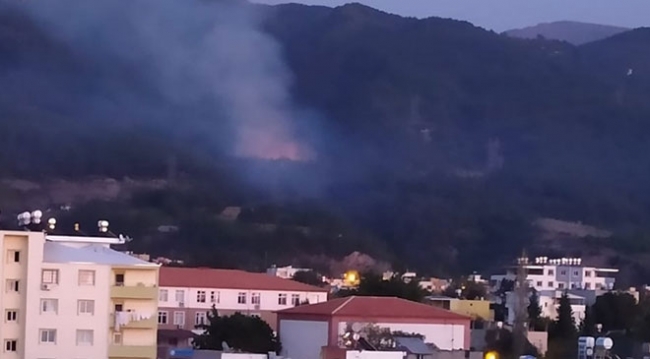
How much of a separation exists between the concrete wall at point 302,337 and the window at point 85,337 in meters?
9.82

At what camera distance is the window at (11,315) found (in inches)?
1540

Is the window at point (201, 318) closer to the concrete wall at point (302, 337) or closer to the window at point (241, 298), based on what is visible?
the window at point (241, 298)

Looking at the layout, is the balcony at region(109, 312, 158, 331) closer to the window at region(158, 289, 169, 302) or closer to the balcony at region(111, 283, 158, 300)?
the balcony at region(111, 283, 158, 300)

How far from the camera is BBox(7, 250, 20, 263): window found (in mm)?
39031

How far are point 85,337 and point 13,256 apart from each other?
8.04ft

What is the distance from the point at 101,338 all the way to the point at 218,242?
7146 centimetres

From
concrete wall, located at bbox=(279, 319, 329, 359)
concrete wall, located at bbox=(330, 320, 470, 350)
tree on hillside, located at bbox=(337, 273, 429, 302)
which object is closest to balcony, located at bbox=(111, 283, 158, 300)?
concrete wall, located at bbox=(279, 319, 329, 359)

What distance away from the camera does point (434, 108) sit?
18062 cm

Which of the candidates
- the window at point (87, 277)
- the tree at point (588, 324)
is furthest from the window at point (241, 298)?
the window at point (87, 277)

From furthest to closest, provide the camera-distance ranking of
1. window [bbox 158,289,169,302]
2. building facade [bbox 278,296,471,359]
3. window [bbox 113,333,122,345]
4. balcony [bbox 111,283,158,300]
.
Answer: window [bbox 158,289,169,302], building facade [bbox 278,296,471,359], balcony [bbox 111,283,158,300], window [bbox 113,333,122,345]

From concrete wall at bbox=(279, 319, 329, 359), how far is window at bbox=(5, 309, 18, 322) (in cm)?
1108

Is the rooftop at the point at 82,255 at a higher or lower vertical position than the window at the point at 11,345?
higher

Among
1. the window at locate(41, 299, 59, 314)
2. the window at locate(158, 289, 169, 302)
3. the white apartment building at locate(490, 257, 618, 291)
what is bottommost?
the window at locate(41, 299, 59, 314)

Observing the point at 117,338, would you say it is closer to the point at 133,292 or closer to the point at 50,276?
the point at 133,292
